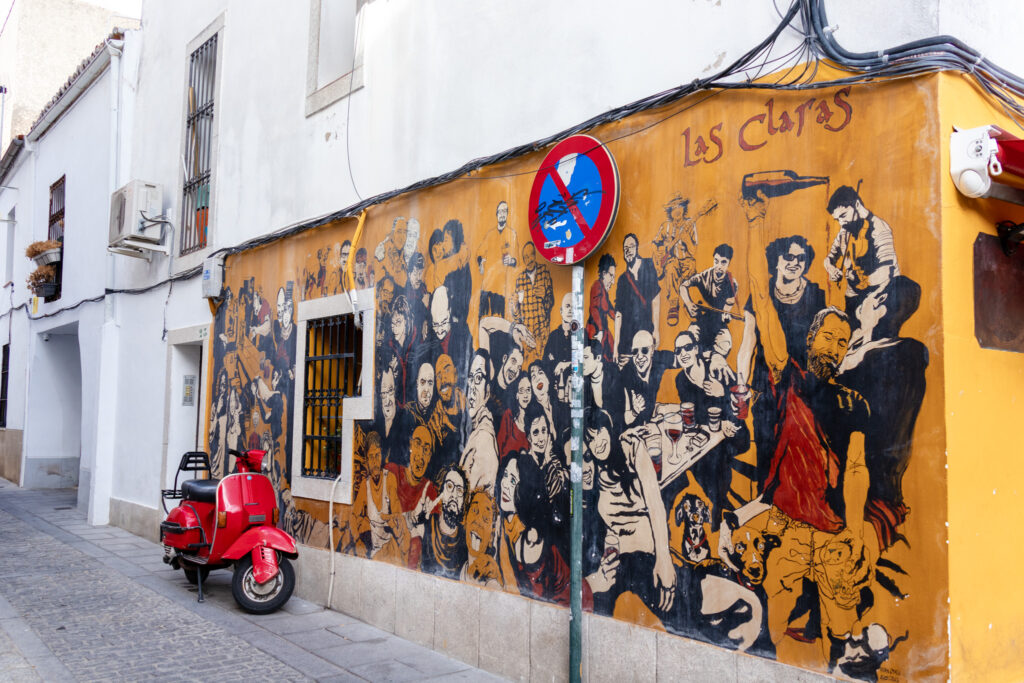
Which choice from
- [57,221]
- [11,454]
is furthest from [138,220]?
[11,454]

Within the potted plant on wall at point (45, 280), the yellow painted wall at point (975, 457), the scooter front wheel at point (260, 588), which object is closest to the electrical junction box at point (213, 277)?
the scooter front wheel at point (260, 588)

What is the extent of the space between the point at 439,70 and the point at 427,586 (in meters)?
3.88

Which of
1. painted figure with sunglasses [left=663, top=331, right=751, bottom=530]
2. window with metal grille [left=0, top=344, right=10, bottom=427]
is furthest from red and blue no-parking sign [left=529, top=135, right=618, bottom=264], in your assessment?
window with metal grille [left=0, top=344, right=10, bottom=427]

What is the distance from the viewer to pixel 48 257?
15398mm

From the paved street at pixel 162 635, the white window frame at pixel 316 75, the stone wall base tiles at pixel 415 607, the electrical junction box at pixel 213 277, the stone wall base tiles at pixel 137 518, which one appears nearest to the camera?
the paved street at pixel 162 635

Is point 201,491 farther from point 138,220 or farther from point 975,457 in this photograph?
point 975,457

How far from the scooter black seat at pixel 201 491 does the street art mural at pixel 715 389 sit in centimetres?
207

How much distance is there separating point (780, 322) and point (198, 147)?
8833 millimetres

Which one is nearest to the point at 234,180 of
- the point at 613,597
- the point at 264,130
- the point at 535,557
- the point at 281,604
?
the point at 264,130

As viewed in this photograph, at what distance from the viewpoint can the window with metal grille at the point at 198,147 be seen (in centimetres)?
1041

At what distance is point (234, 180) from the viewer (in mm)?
9492

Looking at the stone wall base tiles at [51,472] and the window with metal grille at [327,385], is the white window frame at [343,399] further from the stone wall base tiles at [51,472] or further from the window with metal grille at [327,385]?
the stone wall base tiles at [51,472]

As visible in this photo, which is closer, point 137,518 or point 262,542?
point 262,542

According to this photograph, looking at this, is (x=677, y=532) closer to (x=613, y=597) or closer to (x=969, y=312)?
(x=613, y=597)
